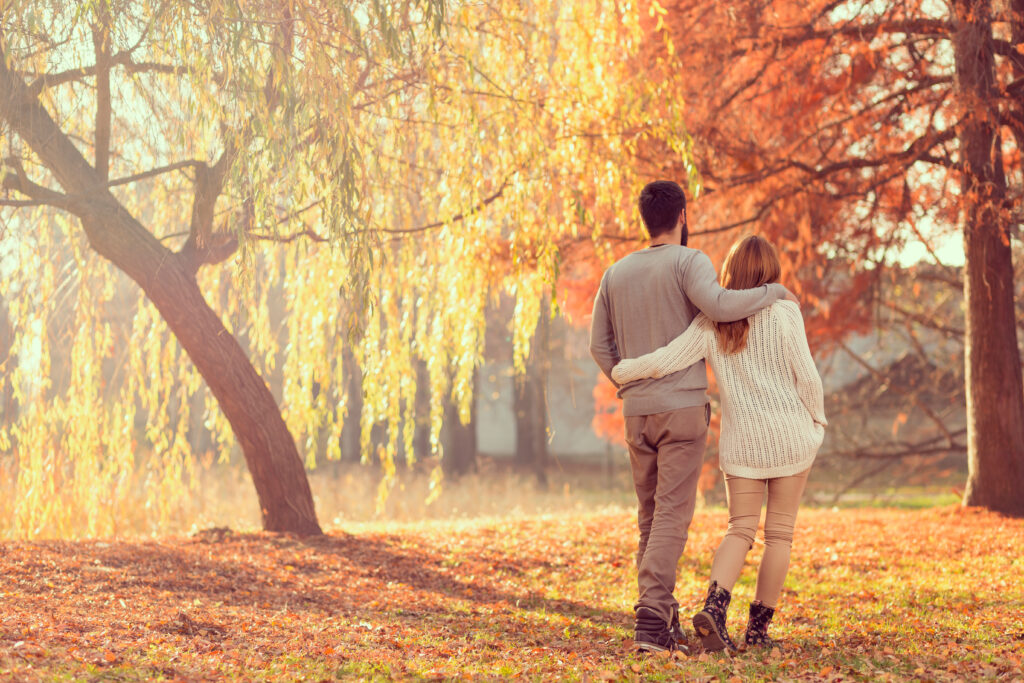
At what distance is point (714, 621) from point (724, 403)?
81 cm

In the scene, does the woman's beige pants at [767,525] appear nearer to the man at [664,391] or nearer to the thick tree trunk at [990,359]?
the man at [664,391]

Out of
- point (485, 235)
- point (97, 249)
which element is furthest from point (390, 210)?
point (97, 249)

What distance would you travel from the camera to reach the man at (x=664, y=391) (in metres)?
3.52

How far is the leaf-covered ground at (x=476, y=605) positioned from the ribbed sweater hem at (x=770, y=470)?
66 cm

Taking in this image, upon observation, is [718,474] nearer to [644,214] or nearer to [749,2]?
[749,2]

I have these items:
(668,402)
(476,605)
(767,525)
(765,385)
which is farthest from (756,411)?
(476,605)

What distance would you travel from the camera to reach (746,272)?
3.60 metres

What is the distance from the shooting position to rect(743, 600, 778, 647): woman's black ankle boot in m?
3.67

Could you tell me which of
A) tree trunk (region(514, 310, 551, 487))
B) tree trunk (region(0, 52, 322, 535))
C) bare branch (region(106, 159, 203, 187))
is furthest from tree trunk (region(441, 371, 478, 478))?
bare branch (region(106, 159, 203, 187))

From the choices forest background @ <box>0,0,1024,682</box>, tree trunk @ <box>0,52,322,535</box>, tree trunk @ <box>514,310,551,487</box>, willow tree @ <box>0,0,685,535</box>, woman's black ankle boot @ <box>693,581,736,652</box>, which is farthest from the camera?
tree trunk @ <box>514,310,551,487</box>

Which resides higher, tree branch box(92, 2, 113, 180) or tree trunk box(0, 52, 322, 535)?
tree branch box(92, 2, 113, 180)

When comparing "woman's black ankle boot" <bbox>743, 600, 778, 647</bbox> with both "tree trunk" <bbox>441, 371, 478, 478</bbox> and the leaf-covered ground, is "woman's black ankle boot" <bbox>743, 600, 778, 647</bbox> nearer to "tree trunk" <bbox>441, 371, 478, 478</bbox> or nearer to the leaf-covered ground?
the leaf-covered ground

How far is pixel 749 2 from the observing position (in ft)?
25.1

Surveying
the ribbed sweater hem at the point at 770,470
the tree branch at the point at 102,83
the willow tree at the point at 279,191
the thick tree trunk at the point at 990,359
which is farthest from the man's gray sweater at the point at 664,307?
Result: the thick tree trunk at the point at 990,359
